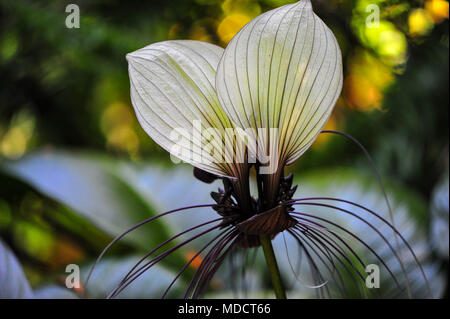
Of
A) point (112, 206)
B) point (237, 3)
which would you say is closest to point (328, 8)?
point (237, 3)

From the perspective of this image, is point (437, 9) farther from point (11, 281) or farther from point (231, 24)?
point (11, 281)

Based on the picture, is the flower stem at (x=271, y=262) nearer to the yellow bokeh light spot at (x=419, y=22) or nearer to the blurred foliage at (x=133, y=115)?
the blurred foliage at (x=133, y=115)

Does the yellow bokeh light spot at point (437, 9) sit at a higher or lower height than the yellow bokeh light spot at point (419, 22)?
higher

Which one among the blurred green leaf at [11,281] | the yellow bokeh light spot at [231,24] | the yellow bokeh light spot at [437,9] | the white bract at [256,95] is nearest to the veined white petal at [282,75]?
the white bract at [256,95]

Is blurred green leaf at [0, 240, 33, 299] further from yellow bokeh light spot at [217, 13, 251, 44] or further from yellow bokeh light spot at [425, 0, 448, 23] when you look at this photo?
yellow bokeh light spot at [425, 0, 448, 23]

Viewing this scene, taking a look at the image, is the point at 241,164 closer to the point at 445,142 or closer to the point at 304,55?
the point at 304,55

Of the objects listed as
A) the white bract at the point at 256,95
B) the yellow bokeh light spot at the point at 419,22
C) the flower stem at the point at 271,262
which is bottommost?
the flower stem at the point at 271,262

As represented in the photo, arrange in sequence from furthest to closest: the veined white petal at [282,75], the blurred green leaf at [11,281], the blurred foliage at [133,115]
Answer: the blurred foliage at [133,115], the blurred green leaf at [11,281], the veined white petal at [282,75]

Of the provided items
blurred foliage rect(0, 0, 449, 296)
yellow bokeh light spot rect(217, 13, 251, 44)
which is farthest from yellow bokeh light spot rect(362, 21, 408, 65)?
yellow bokeh light spot rect(217, 13, 251, 44)

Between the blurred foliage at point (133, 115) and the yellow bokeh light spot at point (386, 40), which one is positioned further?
the blurred foliage at point (133, 115)
